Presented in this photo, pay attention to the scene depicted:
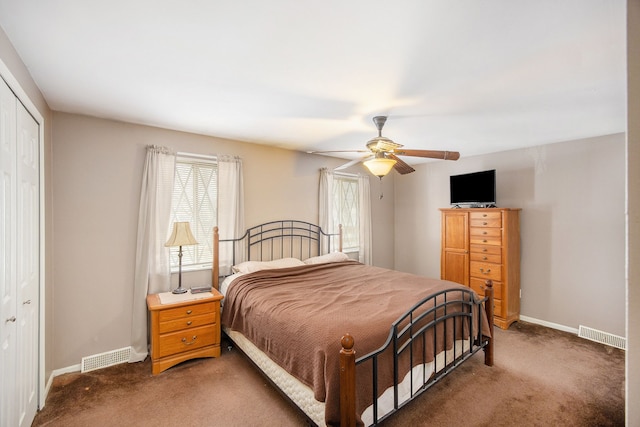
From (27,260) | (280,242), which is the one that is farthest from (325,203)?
(27,260)

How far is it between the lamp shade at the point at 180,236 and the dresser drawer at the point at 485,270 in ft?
12.7

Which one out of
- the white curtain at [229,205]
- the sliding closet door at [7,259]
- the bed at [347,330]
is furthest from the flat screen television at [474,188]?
the sliding closet door at [7,259]

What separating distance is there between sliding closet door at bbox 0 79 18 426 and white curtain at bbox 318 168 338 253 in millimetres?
3431

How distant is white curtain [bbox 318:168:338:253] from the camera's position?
4621 mm

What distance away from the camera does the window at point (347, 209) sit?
16.5 feet

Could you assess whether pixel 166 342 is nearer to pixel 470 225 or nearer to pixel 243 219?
pixel 243 219

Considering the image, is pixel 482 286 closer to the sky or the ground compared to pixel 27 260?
closer to the ground

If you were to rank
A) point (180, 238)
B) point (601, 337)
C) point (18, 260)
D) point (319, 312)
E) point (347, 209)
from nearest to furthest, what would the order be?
point (18, 260)
point (319, 312)
point (180, 238)
point (601, 337)
point (347, 209)

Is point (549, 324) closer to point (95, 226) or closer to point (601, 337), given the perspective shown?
point (601, 337)

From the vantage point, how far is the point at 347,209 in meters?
5.14

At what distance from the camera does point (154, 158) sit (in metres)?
3.16

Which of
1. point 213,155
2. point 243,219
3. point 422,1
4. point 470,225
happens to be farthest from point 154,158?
point 470,225

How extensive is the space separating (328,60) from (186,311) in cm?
264

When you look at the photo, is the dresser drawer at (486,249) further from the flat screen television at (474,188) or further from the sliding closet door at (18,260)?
the sliding closet door at (18,260)
